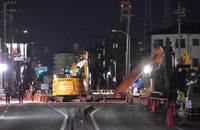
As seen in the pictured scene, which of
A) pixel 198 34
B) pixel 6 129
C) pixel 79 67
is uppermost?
pixel 198 34

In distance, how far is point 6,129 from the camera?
27.2 meters

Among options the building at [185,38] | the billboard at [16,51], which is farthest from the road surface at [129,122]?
the building at [185,38]

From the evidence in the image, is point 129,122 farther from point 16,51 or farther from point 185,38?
point 185,38

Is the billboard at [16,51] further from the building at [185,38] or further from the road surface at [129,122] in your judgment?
the road surface at [129,122]

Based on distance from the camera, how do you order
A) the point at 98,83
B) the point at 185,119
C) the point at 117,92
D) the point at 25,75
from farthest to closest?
1. the point at 98,83
2. the point at 25,75
3. the point at 117,92
4. the point at 185,119

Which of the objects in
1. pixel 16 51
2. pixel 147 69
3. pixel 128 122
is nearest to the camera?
pixel 128 122

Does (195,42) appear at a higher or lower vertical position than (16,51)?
higher

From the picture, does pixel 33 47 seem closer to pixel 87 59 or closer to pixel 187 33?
pixel 187 33

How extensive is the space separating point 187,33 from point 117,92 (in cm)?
5033

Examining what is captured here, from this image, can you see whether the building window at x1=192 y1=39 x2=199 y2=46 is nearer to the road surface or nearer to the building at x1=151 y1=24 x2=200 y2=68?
the building at x1=151 y1=24 x2=200 y2=68

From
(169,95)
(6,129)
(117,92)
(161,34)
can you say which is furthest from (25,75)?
(6,129)

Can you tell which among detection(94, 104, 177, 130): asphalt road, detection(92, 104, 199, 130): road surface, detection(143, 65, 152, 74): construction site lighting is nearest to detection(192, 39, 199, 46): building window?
detection(143, 65, 152, 74): construction site lighting

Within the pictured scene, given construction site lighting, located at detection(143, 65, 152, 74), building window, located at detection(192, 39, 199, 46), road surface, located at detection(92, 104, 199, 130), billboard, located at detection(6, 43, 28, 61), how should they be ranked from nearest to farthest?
road surface, located at detection(92, 104, 199, 130)
construction site lighting, located at detection(143, 65, 152, 74)
billboard, located at detection(6, 43, 28, 61)
building window, located at detection(192, 39, 199, 46)

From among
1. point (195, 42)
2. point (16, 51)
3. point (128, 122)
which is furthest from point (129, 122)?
point (195, 42)
